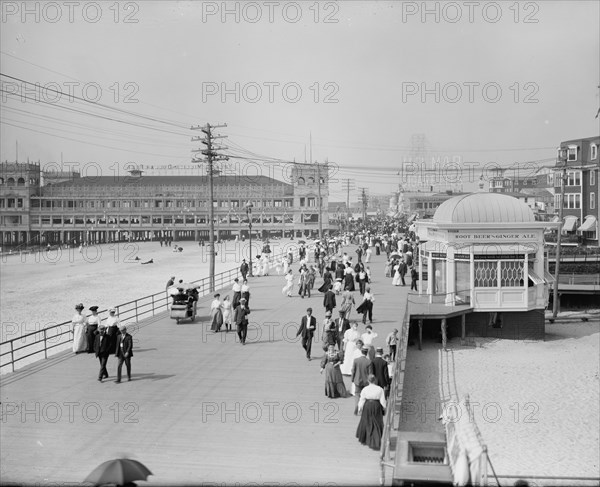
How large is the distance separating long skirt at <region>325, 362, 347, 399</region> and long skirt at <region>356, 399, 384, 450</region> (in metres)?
2.42

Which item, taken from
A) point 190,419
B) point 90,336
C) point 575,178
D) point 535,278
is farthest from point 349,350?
point 575,178

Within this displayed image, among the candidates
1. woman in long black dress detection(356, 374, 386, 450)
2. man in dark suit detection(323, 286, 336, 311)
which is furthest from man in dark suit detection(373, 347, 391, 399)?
man in dark suit detection(323, 286, 336, 311)

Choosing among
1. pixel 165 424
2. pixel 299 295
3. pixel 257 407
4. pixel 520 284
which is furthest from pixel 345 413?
pixel 299 295

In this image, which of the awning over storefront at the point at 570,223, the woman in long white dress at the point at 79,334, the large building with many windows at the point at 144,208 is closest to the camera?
the woman in long white dress at the point at 79,334

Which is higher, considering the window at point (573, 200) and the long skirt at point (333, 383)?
the window at point (573, 200)

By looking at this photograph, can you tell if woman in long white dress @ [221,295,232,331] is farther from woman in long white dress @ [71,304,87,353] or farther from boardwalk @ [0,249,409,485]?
woman in long white dress @ [71,304,87,353]

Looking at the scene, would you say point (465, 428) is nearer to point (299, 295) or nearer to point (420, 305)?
point (420, 305)

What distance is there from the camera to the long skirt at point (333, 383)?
42.1 ft

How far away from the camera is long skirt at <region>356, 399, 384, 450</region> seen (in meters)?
10.1

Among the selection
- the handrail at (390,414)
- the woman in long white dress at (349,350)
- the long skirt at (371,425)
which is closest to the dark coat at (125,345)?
the woman in long white dress at (349,350)

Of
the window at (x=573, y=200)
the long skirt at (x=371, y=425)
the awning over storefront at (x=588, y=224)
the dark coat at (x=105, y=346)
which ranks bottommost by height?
the long skirt at (x=371, y=425)

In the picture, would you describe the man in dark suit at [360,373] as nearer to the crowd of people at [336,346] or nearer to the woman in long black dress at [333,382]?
the crowd of people at [336,346]

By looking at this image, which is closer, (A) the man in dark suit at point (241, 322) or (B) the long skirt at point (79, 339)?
(B) the long skirt at point (79, 339)

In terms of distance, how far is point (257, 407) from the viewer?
12.3 metres
